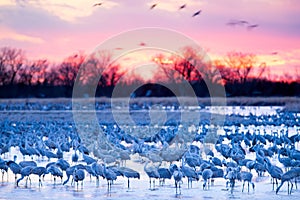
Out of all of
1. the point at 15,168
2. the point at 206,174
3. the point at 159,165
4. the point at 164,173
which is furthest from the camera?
the point at 159,165

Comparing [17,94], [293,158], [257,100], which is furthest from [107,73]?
[293,158]

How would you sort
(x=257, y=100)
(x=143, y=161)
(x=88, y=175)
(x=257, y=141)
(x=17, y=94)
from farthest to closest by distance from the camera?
(x=17, y=94)
(x=257, y=100)
(x=257, y=141)
(x=143, y=161)
(x=88, y=175)

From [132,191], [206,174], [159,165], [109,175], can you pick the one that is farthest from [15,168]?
[206,174]

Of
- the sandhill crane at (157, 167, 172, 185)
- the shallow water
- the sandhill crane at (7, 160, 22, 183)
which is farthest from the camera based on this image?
the sandhill crane at (7, 160, 22, 183)

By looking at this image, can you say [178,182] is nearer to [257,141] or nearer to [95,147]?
[95,147]

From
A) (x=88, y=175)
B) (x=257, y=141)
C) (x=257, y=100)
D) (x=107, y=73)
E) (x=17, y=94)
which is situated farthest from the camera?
(x=107, y=73)

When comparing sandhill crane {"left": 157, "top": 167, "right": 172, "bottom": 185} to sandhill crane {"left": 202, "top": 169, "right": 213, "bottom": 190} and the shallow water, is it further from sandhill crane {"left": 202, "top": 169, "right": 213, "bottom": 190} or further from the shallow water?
sandhill crane {"left": 202, "top": 169, "right": 213, "bottom": 190}

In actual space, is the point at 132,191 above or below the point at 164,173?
below

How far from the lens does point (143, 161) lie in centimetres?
1402

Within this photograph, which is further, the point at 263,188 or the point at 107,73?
the point at 107,73

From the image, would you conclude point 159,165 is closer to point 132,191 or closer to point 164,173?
point 164,173

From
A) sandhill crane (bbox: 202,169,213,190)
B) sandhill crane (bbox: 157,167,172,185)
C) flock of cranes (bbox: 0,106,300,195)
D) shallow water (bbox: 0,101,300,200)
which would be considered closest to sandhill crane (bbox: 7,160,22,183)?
flock of cranes (bbox: 0,106,300,195)

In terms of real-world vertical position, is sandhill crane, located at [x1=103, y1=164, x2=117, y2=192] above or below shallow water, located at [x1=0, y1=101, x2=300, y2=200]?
above

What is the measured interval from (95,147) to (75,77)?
46.9 meters
